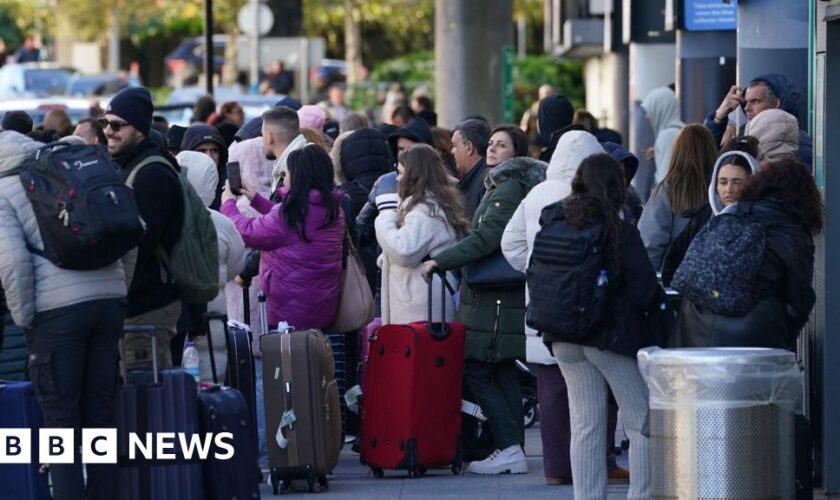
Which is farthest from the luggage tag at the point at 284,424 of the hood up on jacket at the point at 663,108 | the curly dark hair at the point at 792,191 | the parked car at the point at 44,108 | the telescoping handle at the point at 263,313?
the parked car at the point at 44,108

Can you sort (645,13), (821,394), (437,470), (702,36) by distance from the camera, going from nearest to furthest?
1. (821,394)
2. (437,470)
3. (702,36)
4. (645,13)

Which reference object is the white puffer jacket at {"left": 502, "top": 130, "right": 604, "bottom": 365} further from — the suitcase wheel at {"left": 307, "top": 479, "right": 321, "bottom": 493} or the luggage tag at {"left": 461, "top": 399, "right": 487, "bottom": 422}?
the suitcase wheel at {"left": 307, "top": 479, "right": 321, "bottom": 493}

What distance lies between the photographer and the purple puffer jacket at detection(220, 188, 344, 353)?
31.3 feet

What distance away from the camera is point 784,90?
403 inches

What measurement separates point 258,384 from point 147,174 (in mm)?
2113

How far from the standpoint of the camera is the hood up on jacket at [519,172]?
381 inches

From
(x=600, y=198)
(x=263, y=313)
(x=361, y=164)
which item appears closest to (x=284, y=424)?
(x=263, y=313)

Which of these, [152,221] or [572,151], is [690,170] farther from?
[152,221]

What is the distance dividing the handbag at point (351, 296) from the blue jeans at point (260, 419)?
433mm

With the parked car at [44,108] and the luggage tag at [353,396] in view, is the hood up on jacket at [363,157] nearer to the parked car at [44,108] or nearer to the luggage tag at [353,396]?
the luggage tag at [353,396]

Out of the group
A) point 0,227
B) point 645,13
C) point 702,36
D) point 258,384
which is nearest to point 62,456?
point 0,227

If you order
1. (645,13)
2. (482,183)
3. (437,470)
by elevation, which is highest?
(645,13)

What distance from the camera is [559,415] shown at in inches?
362

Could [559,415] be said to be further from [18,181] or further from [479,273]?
[18,181]
